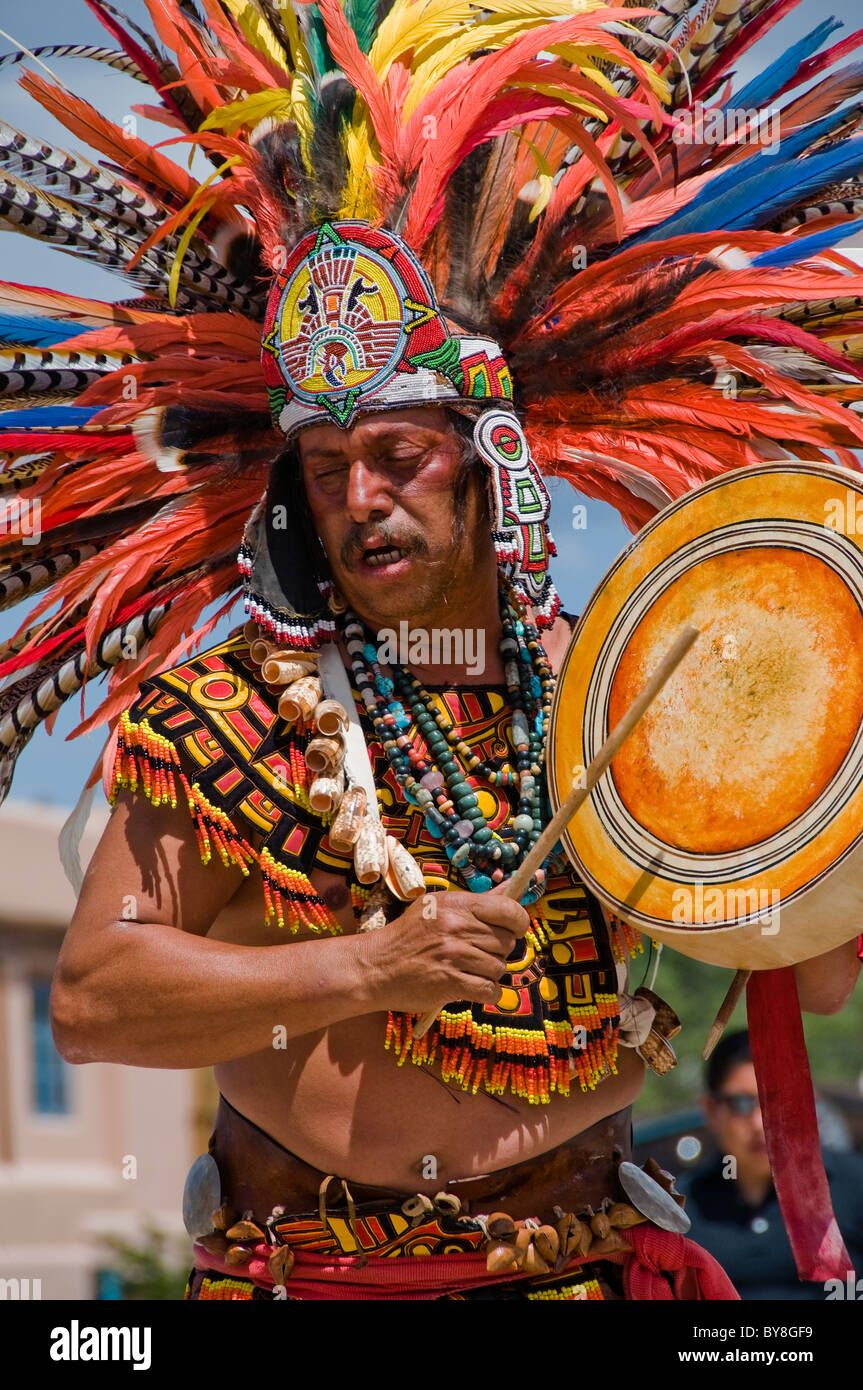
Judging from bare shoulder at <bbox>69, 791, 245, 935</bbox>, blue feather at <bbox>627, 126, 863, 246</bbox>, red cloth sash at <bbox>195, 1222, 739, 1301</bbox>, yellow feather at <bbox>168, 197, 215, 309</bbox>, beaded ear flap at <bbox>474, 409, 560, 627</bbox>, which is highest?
blue feather at <bbox>627, 126, 863, 246</bbox>

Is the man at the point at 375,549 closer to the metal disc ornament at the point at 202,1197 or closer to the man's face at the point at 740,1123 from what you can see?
the metal disc ornament at the point at 202,1197

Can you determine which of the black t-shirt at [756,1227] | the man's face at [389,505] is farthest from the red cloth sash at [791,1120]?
the black t-shirt at [756,1227]

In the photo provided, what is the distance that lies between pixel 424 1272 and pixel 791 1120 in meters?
0.78

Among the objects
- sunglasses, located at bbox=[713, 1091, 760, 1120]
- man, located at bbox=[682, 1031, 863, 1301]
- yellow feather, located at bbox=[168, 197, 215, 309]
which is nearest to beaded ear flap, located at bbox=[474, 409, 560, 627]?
yellow feather, located at bbox=[168, 197, 215, 309]

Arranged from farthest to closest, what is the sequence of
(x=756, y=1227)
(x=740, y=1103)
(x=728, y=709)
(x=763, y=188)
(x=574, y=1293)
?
(x=740, y=1103) < (x=756, y=1227) < (x=763, y=188) < (x=574, y=1293) < (x=728, y=709)

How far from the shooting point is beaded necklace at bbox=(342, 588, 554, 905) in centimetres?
301

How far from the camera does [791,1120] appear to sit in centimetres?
318

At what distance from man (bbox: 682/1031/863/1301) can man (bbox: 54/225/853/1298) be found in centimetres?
245

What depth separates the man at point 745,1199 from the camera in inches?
214

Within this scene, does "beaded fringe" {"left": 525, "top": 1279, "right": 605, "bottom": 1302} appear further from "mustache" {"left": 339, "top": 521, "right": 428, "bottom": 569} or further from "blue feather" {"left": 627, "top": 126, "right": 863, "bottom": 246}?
"blue feather" {"left": 627, "top": 126, "right": 863, "bottom": 246}

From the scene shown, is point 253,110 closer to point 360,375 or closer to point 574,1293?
point 360,375

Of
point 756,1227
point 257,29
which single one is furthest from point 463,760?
point 756,1227

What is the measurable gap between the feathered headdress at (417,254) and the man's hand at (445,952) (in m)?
0.96

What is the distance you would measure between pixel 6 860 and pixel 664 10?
14.8m
